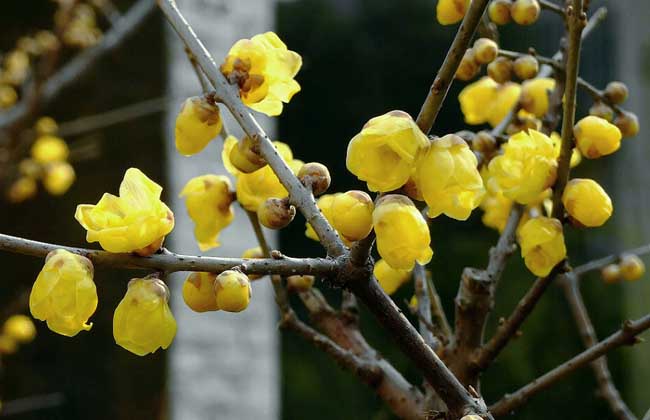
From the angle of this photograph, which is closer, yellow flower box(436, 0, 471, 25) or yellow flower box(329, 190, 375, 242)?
yellow flower box(329, 190, 375, 242)

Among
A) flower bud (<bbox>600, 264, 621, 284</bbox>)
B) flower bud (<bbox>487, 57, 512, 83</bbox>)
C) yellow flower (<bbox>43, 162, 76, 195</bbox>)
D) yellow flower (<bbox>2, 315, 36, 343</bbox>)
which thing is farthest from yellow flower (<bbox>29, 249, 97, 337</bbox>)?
yellow flower (<bbox>43, 162, 76, 195</bbox>)

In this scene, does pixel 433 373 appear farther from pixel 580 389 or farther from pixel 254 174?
pixel 580 389

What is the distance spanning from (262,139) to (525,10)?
26 cm

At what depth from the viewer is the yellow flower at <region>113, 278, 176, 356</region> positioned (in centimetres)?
36

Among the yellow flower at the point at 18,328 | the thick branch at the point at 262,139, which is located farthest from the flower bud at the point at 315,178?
the yellow flower at the point at 18,328

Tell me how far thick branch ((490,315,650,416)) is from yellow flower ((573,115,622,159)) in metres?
0.10

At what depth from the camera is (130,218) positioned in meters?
0.35

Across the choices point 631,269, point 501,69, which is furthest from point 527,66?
point 631,269

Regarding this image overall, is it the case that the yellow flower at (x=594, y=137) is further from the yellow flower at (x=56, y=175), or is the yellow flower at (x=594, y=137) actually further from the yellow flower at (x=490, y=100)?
the yellow flower at (x=56, y=175)

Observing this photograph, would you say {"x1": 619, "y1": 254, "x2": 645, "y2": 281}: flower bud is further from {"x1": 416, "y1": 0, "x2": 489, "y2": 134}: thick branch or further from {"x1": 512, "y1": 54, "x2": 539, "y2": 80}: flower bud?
{"x1": 416, "y1": 0, "x2": 489, "y2": 134}: thick branch

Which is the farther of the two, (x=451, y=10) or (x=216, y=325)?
(x=216, y=325)

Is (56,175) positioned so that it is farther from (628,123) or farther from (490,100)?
(628,123)

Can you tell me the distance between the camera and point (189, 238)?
2307mm

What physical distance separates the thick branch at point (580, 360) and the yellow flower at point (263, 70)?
8.7 inches
